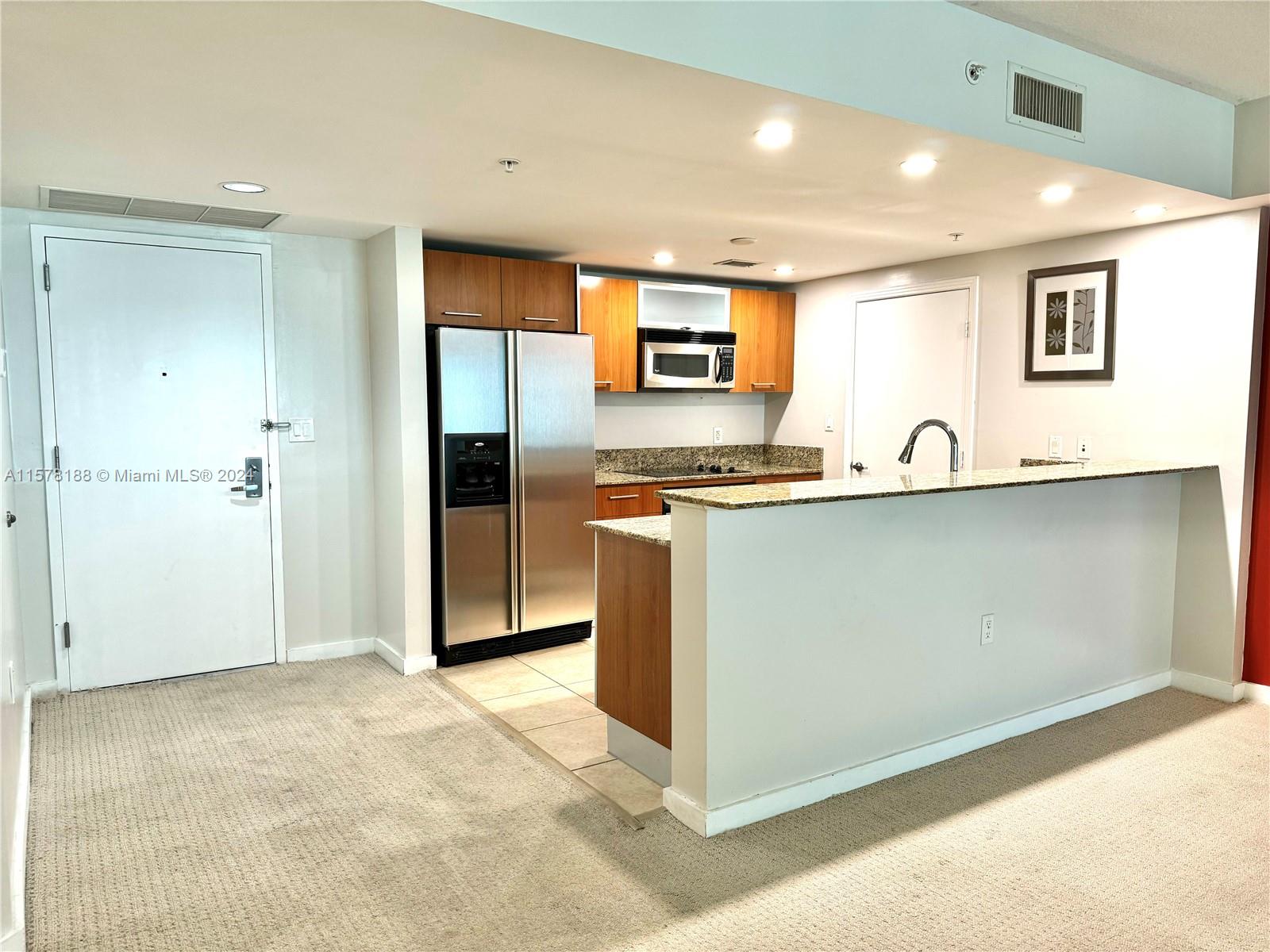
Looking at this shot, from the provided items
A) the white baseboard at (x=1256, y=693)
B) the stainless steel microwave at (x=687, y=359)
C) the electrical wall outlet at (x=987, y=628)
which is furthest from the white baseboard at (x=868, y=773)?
the stainless steel microwave at (x=687, y=359)

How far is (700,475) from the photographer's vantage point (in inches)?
222

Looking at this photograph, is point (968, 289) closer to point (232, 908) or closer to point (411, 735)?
point (411, 735)

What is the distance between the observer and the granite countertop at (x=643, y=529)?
2.82 meters

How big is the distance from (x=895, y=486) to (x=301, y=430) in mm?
3090

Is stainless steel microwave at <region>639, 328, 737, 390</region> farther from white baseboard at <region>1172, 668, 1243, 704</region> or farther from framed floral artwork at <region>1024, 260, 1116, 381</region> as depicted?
white baseboard at <region>1172, 668, 1243, 704</region>

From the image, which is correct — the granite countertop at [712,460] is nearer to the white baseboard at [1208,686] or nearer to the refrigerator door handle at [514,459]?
the refrigerator door handle at [514,459]

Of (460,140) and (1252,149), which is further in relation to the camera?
(1252,149)

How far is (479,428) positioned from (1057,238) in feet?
10.7

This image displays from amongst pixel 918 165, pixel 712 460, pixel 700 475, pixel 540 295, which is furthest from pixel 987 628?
pixel 712 460

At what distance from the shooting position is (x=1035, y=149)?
9.41 feet

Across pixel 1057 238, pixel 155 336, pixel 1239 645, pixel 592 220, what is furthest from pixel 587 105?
pixel 1239 645

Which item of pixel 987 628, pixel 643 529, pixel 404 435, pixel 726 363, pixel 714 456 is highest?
pixel 726 363

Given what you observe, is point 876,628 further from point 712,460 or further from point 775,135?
point 712,460

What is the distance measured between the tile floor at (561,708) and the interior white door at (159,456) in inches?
49.4
